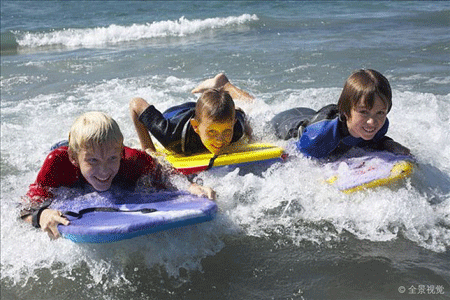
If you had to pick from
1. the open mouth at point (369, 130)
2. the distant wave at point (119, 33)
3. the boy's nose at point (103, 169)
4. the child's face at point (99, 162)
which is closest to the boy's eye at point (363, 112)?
the open mouth at point (369, 130)

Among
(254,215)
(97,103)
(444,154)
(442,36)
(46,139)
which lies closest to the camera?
(254,215)

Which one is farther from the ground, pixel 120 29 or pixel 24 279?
pixel 120 29

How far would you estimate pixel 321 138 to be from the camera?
4211mm

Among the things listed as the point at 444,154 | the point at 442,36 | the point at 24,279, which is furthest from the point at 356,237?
the point at 442,36

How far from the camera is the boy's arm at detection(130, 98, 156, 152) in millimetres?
4719

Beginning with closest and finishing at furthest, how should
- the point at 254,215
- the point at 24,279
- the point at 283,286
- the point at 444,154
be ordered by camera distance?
the point at 283,286 < the point at 24,279 < the point at 254,215 < the point at 444,154

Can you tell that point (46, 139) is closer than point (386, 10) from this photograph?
Yes

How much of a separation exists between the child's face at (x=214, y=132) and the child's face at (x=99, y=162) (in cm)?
103

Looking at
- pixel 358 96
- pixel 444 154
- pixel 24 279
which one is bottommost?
pixel 24 279

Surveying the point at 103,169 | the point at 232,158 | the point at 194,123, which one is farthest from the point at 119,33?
the point at 103,169

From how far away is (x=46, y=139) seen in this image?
6.32 metres

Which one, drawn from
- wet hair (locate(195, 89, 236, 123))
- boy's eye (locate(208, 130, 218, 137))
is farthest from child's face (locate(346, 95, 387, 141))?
boy's eye (locate(208, 130, 218, 137))

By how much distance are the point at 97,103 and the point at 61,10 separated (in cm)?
1246

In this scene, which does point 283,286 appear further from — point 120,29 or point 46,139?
point 120,29
